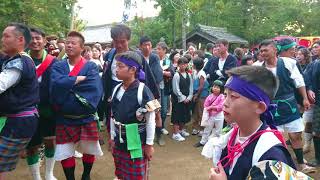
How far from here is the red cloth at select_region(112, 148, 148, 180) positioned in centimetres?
362

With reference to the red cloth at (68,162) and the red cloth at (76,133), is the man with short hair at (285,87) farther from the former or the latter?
the red cloth at (68,162)

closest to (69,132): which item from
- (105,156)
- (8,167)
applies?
(8,167)

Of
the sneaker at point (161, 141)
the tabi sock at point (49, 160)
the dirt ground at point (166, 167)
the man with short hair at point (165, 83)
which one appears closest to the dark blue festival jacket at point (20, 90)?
the tabi sock at point (49, 160)

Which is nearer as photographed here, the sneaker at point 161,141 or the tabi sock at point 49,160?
the tabi sock at point 49,160

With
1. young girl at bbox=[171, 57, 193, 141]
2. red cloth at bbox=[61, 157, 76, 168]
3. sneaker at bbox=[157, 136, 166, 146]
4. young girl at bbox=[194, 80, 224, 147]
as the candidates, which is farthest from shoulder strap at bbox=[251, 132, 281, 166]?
young girl at bbox=[171, 57, 193, 141]

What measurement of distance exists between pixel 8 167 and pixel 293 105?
369cm

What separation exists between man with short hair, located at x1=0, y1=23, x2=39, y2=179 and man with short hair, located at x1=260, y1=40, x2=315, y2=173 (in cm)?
299

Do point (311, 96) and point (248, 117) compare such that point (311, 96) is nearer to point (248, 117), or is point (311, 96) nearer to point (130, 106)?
point (130, 106)

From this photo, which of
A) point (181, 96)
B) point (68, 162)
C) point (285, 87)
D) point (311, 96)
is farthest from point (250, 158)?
point (181, 96)

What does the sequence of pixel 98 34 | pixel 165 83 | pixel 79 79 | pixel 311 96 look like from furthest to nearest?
pixel 98 34 → pixel 165 83 → pixel 311 96 → pixel 79 79

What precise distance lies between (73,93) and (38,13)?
355 inches

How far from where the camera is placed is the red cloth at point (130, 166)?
142 inches

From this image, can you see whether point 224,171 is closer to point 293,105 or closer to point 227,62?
point 293,105

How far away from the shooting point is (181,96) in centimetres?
729
